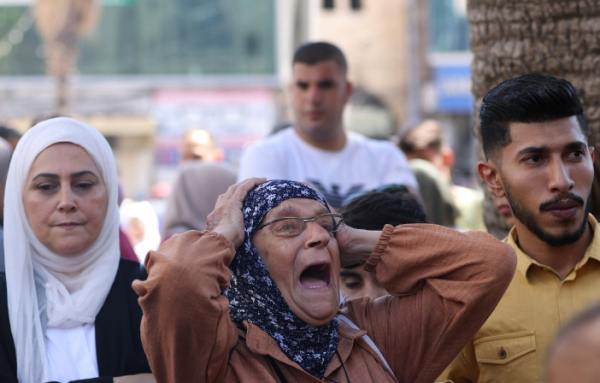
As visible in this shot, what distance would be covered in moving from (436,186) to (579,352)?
5926mm

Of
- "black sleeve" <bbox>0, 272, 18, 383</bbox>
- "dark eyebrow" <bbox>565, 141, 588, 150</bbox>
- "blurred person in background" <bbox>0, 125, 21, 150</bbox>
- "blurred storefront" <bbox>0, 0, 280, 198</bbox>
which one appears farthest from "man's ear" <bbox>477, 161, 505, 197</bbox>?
"blurred storefront" <bbox>0, 0, 280, 198</bbox>

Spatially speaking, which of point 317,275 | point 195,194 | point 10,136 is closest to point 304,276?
point 317,275

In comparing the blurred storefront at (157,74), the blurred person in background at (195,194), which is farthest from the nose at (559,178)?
the blurred storefront at (157,74)

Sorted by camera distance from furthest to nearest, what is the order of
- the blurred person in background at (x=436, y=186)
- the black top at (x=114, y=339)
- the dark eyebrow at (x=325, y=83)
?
1. the blurred person in background at (x=436, y=186)
2. the dark eyebrow at (x=325, y=83)
3. the black top at (x=114, y=339)

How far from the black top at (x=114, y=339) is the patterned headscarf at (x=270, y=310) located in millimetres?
636

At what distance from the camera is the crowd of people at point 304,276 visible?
2.84 metres

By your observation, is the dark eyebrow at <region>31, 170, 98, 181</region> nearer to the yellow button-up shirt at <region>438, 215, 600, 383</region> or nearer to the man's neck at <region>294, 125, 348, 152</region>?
the yellow button-up shirt at <region>438, 215, 600, 383</region>

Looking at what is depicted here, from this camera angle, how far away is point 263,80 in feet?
79.3

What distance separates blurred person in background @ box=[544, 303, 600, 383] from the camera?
138 centimetres

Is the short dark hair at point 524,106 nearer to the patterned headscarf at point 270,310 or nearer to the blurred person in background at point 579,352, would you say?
the patterned headscarf at point 270,310

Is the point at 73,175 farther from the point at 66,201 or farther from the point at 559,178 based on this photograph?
the point at 559,178

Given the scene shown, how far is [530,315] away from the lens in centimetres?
323

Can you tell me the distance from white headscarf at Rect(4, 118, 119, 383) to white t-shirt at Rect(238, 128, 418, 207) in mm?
1268

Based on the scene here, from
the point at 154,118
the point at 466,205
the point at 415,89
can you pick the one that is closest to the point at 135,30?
the point at 154,118
